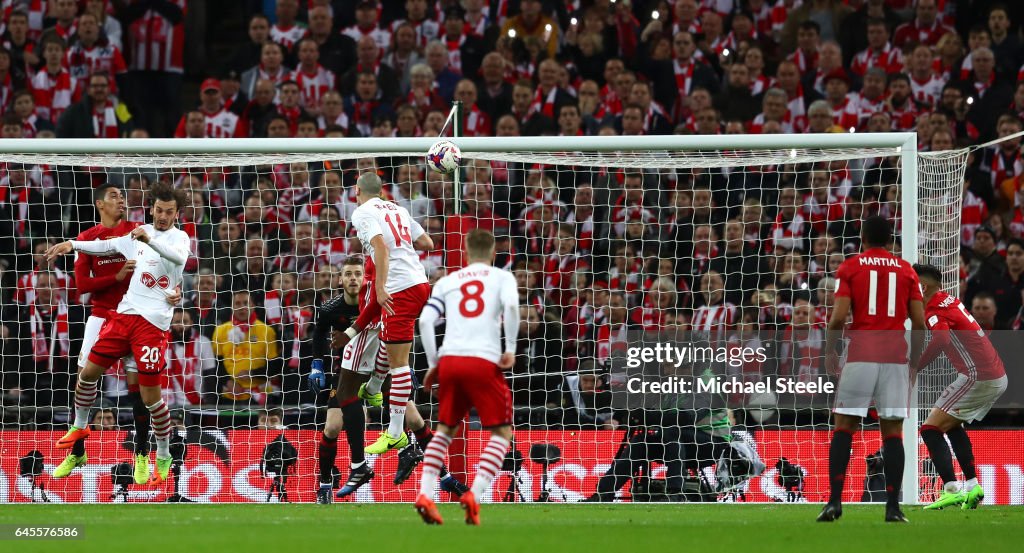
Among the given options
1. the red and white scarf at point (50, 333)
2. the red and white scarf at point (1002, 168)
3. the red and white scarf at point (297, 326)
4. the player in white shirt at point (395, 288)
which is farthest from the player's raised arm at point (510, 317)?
the red and white scarf at point (1002, 168)

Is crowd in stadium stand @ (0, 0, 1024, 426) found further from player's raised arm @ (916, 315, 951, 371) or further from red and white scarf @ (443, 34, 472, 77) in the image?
player's raised arm @ (916, 315, 951, 371)

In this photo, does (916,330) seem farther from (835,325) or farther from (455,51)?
(455,51)

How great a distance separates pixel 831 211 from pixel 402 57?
19.3 ft

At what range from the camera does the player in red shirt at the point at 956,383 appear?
10.4m

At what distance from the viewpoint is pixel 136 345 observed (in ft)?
34.6

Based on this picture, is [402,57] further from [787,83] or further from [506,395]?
[506,395]

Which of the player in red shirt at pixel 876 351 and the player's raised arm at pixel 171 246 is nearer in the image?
the player in red shirt at pixel 876 351

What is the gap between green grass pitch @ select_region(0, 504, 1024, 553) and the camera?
7.02 metres

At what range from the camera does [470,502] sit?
7.88 m

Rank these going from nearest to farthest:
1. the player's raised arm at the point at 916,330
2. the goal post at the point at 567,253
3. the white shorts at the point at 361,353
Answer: the player's raised arm at the point at 916,330, the white shorts at the point at 361,353, the goal post at the point at 567,253

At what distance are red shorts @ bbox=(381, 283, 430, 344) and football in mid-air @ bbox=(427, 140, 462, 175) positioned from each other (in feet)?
3.17

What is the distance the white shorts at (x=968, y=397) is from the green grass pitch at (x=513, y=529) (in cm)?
79

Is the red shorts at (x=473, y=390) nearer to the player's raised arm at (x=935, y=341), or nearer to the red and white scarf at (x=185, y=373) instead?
the player's raised arm at (x=935, y=341)

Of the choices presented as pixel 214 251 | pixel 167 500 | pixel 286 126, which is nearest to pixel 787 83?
pixel 286 126
